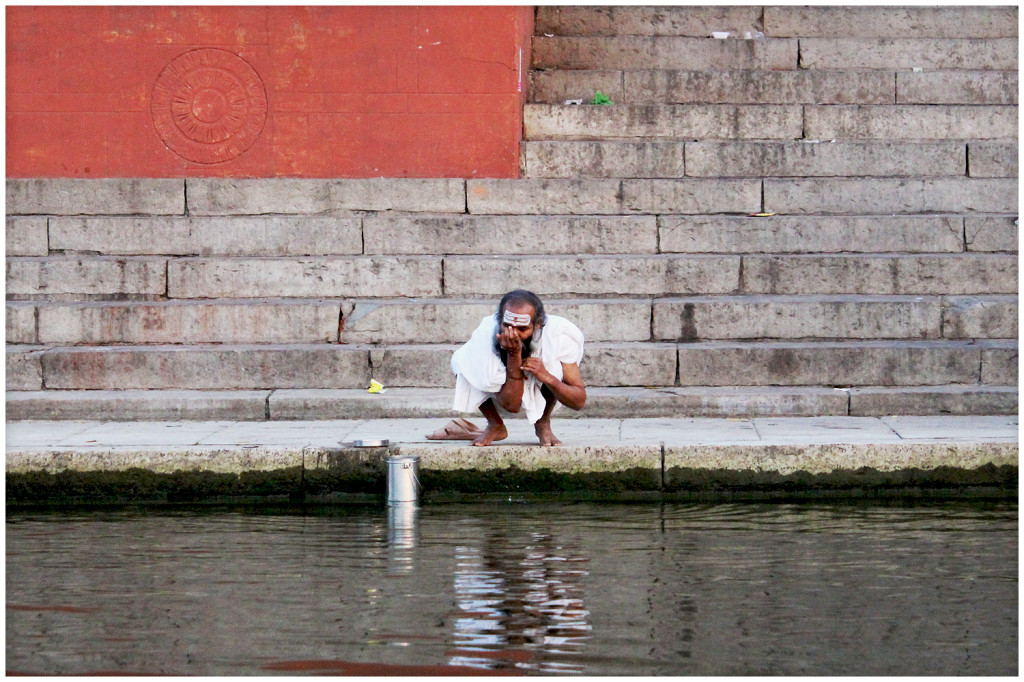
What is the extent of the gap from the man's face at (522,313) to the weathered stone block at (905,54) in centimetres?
543

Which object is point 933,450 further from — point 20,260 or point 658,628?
point 20,260

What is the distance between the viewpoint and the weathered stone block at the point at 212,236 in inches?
366

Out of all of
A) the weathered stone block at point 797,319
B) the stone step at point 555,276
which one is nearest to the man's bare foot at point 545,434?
the weathered stone block at point 797,319

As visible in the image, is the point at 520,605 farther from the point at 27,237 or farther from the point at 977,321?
the point at 27,237

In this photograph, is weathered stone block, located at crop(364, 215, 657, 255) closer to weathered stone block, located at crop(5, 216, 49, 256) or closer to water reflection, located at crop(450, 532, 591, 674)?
weathered stone block, located at crop(5, 216, 49, 256)

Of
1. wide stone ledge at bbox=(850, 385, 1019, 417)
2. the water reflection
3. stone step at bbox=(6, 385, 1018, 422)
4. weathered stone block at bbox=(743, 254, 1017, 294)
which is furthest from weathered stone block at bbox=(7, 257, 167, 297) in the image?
wide stone ledge at bbox=(850, 385, 1019, 417)

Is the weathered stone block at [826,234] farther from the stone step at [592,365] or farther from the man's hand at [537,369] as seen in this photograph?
the man's hand at [537,369]

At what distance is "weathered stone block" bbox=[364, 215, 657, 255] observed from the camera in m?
9.30

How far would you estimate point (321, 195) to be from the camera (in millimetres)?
9617

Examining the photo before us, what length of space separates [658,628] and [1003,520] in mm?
2323

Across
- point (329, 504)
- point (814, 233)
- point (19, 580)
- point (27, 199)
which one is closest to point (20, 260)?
point (27, 199)

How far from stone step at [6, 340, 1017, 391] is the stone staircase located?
14mm

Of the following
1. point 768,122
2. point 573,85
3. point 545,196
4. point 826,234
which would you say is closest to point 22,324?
point 545,196

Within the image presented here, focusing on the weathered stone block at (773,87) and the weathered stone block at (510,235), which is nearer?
the weathered stone block at (510,235)
